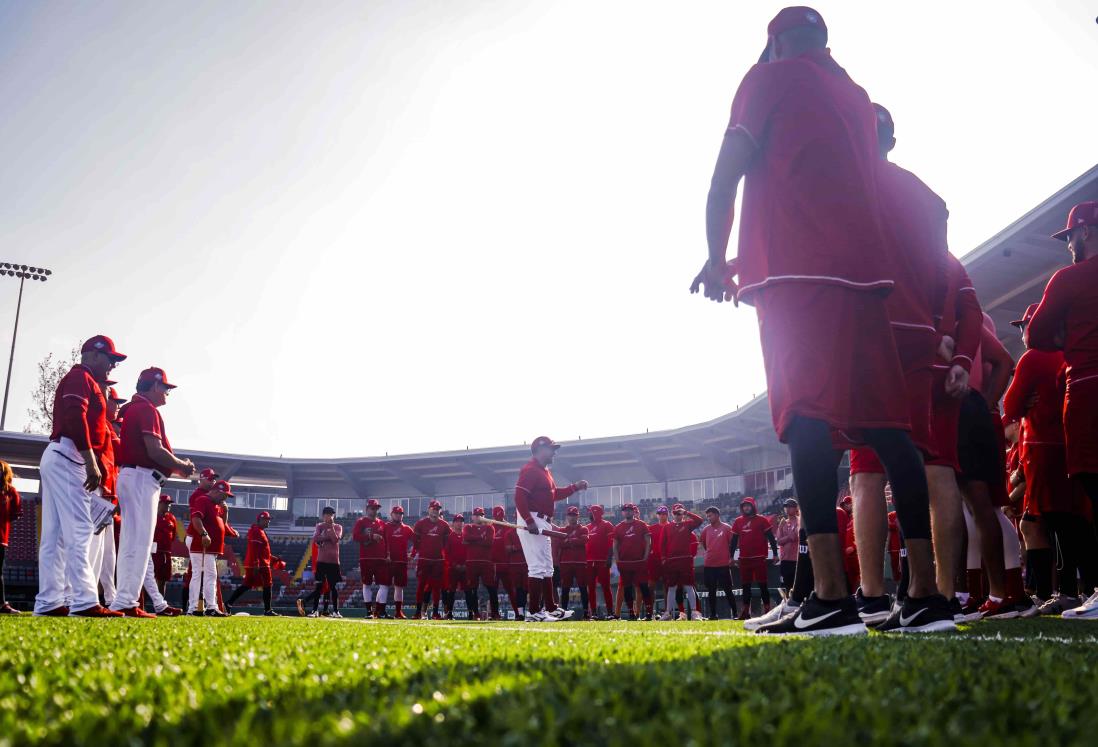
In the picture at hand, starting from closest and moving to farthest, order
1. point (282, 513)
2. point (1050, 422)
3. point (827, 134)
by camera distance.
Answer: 1. point (827, 134)
2. point (1050, 422)
3. point (282, 513)

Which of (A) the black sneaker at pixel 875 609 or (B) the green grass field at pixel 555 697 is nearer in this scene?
(B) the green grass field at pixel 555 697

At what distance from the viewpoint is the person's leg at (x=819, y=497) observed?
3.00 metres

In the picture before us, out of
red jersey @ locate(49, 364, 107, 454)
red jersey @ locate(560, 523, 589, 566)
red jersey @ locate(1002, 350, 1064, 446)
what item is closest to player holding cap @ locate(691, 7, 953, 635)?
red jersey @ locate(1002, 350, 1064, 446)

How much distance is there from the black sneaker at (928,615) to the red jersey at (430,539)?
1585cm

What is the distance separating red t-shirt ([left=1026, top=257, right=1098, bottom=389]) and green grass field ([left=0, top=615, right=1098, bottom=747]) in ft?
10.3

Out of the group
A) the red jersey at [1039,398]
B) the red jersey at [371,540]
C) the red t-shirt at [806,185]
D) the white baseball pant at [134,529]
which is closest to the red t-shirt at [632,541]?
the red jersey at [371,540]

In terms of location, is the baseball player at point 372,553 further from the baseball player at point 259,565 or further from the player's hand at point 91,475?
the player's hand at point 91,475

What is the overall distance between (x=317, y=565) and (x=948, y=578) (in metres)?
15.6

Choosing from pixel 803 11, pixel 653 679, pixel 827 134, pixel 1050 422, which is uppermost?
pixel 803 11

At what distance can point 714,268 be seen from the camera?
3605 millimetres

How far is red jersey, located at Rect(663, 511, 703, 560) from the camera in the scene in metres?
17.1

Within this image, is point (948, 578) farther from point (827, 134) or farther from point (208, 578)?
point (208, 578)

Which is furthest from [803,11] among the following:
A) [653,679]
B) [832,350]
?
[653,679]

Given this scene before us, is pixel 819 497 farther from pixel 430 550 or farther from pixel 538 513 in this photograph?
pixel 430 550
